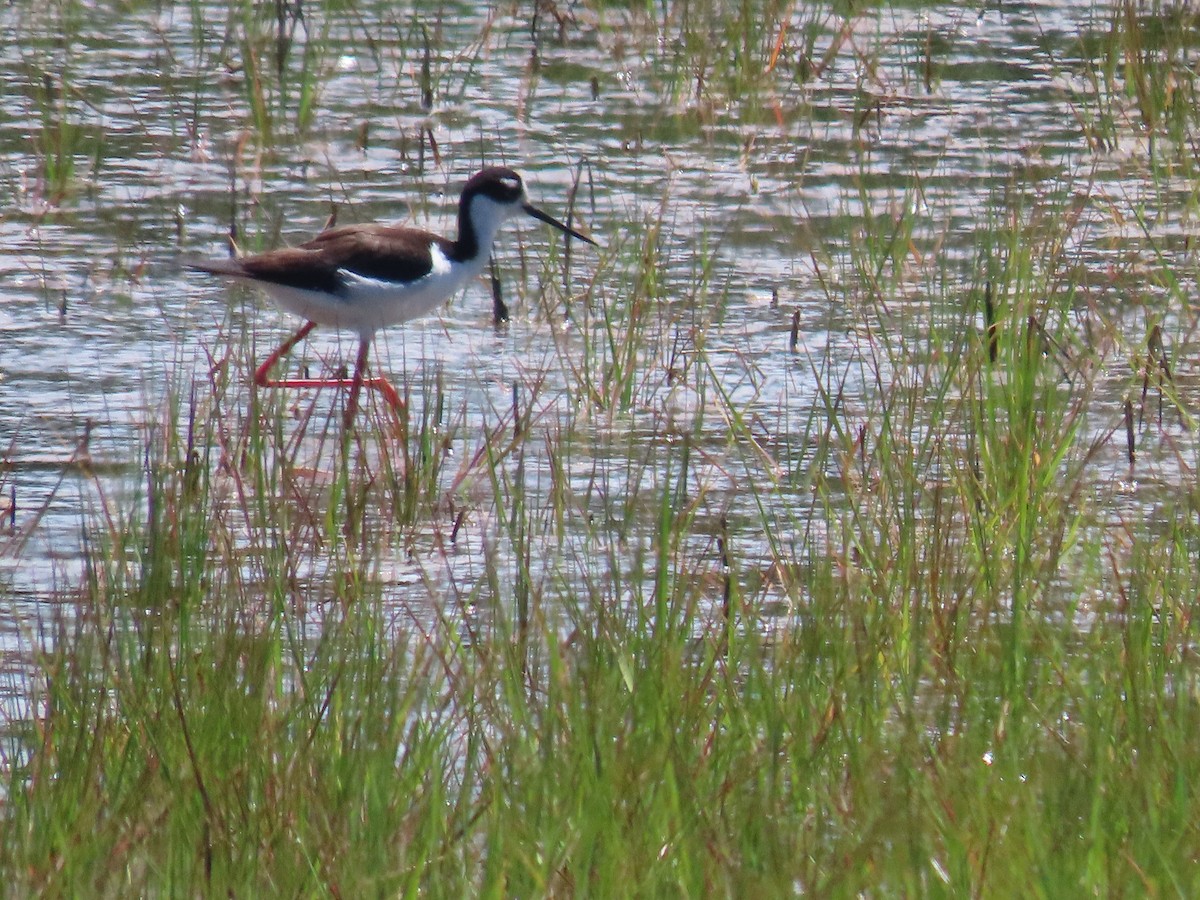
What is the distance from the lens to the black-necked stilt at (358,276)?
6699 millimetres

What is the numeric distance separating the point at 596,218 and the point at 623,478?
8.53ft

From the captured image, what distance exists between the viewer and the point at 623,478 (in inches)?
231

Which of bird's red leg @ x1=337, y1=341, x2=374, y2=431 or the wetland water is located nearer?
the wetland water

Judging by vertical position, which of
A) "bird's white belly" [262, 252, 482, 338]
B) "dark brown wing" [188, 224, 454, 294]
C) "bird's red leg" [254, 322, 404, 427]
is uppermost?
"dark brown wing" [188, 224, 454, 294]

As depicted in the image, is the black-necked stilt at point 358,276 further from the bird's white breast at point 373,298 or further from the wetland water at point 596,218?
the wetland water at point 596,218

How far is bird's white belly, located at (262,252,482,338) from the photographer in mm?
6699

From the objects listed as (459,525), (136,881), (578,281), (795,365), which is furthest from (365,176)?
(136,881)

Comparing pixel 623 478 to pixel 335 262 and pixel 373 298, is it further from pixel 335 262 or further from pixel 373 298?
pixel 335 262

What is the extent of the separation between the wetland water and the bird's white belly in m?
0.19

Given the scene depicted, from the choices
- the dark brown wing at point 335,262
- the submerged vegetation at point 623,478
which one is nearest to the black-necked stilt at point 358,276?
the dark brown wing at point 335,262

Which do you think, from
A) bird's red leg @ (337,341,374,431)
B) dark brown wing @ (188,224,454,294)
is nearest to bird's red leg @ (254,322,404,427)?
bird's red leg @ (337,341,374,431)

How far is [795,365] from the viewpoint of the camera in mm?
6855

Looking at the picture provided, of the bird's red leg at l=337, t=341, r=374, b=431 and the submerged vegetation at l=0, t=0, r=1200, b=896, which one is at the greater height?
the submerged vegetation at l=0, t=0, r=1200, b=896

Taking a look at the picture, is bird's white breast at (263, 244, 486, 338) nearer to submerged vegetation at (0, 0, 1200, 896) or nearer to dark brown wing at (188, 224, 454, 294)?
dark brown wing at (188, 224, 454, 294)
